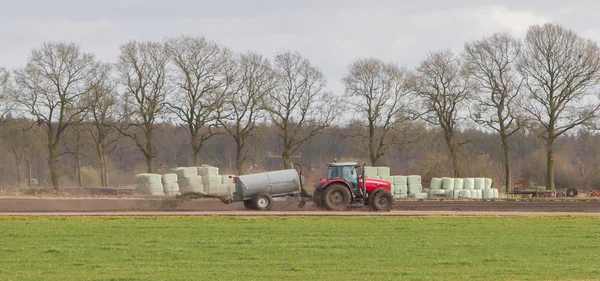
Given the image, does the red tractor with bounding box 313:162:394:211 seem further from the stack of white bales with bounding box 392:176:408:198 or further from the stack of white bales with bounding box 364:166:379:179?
the stack of white bales with bounding box 364:166:379:179

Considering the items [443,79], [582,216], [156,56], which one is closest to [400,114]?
[443,79]

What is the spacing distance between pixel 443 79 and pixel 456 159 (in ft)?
20.6

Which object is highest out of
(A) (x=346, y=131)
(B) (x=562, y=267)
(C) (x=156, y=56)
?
(C) (x=156, y=56)

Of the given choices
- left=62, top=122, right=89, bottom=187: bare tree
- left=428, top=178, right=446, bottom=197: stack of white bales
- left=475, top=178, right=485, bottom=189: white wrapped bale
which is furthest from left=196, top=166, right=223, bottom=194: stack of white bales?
left=475, top=178, right=485, bottom=189: white wrapped bale

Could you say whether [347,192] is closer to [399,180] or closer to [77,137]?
[399,180]

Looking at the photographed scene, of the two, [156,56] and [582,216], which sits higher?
[156,56]

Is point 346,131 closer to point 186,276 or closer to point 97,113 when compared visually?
point 97,113

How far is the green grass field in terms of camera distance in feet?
58.6

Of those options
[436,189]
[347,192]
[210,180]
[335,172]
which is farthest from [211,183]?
[436,189]

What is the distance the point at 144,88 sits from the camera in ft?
216

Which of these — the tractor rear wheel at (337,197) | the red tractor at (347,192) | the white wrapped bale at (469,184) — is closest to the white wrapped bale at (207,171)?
the red tractor at (347,192)

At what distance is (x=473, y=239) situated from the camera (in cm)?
2534

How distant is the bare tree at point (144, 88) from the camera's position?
6494 cm

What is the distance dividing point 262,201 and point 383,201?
541cm
